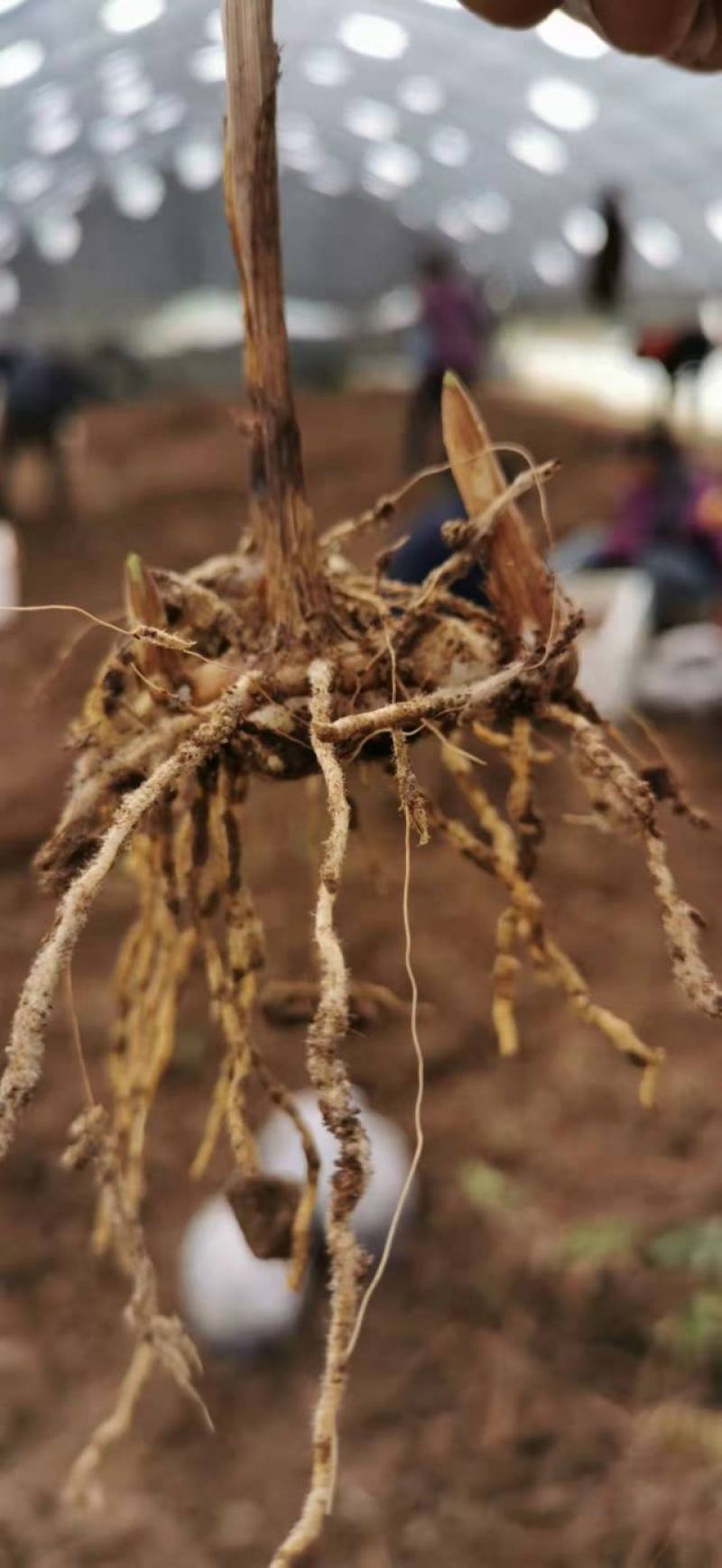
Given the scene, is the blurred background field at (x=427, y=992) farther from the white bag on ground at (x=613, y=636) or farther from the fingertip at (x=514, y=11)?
the fingertip at (x=514, y=11)

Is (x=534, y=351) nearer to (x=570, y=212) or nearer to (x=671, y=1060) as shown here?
(x=570, y=212)

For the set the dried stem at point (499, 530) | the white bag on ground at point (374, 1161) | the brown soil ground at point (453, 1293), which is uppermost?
the dried stem at point (499, 530)

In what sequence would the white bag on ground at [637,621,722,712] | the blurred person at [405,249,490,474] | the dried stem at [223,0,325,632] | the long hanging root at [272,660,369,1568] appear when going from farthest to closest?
the blurred person at [405,249,490,474]
the white bag on ground at [637,621,722,712]
the dried stem at [223,0,325,632]
the long hanging root at [272,660,369,1568]

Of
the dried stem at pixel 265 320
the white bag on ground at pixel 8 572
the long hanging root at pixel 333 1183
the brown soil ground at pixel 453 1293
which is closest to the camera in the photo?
the long hanging root at pixel 333 1183

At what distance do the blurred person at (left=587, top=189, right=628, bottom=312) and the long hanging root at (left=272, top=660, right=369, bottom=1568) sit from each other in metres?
3.53

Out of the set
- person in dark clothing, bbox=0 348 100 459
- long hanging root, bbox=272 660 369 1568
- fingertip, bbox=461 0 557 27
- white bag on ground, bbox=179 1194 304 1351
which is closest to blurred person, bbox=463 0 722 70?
fingertip, bbox=461 0 557 27

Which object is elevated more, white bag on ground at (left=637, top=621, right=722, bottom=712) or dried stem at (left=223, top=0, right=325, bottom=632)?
dried stem at (left=223, top=0, right=325, bottom=632)

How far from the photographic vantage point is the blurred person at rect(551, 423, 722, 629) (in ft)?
8.37

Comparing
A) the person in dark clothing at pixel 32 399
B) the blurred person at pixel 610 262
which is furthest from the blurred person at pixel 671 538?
the person in dark clothing at pixel 32 399

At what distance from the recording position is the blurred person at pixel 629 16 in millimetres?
797

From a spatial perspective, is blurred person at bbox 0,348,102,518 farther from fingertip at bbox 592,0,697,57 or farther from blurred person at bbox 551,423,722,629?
fingertip at bbox 592,0,697,57

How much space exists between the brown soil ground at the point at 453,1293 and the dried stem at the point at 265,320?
0.17 metres

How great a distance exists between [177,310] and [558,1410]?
5236 millimetres

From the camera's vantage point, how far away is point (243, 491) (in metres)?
4.32
